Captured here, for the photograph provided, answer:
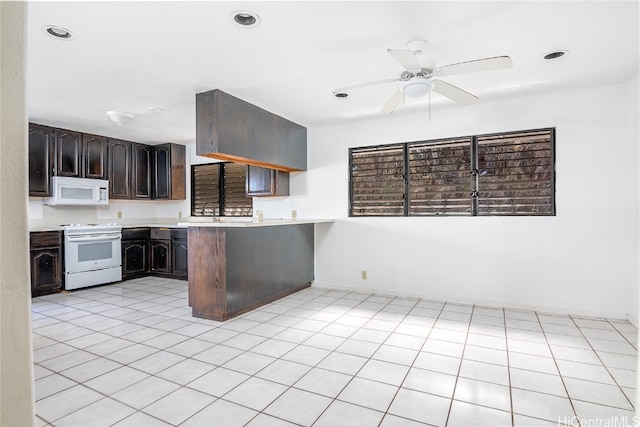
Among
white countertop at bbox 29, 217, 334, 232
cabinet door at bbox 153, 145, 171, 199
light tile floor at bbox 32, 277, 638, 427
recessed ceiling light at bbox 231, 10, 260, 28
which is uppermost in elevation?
recessed ceiling light at bbox 231, 10, 260, 28

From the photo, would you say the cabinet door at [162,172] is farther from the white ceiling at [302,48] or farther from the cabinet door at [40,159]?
the white ceiling at [302,48]

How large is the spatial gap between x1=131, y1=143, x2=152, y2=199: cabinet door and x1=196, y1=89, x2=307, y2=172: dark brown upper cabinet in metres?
2.85

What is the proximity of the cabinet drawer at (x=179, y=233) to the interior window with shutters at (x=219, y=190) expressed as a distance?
0.57 m

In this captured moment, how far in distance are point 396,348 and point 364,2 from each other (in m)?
2.47

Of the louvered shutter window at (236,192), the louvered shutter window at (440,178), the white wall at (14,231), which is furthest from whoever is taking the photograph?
the louvered shutter window at (236,192)

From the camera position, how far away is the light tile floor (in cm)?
185

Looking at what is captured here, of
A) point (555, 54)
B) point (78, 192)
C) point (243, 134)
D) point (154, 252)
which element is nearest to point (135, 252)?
point (154, 252)

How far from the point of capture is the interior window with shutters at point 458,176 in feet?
12.4

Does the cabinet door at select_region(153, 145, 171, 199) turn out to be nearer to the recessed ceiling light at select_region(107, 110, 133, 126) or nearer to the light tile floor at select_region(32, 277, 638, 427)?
the recessed ceiling light at select_region(107, 110, 133, 126)

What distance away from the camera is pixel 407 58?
2.32 meters

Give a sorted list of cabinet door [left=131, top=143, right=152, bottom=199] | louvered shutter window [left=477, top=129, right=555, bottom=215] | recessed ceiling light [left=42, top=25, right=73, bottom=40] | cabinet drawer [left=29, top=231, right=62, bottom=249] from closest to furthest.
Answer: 1. recessed ceiling light [left=42, top=25, right=73, bottom=40]
2. louvered shutter window [left=477, top=129, right=555, bottom=215]
3. cabinet drawer [left=29, top=231, right=62, bottom=249]
4. cabinet door [left=131, top=143, right=152, bottom=199]

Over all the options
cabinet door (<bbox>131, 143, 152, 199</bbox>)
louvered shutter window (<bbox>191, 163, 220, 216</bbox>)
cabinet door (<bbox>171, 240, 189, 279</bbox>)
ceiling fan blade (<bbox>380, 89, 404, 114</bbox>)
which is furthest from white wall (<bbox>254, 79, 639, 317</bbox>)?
cabinet door (<bbox>131, 143, 152, 199</bbox>)

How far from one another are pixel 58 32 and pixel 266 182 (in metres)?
2.91

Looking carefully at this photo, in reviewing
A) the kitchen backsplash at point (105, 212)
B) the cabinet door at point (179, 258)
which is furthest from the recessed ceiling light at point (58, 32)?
the cabinet door at point (179, 258)
